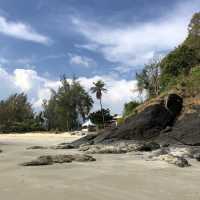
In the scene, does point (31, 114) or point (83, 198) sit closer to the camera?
point (83, 198)

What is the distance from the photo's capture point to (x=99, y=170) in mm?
12602

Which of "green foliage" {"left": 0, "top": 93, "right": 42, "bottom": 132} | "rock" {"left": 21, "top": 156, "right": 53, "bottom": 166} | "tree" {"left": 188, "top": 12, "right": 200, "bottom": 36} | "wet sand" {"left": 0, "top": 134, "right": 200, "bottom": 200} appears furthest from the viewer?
"green foliage" {"left": 0, "top": 93, "right": 42, "bottom": 132}

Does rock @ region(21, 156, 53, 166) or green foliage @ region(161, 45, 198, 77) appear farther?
green foliage @ region(161, 45, 198, 77)

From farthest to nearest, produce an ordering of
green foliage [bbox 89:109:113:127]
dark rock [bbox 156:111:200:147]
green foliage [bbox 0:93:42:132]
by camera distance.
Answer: green foliage [bbox 0:93:42:132], green foliage [bbox 89:109:113:127], dark rock [bbox 156:111:200:147]

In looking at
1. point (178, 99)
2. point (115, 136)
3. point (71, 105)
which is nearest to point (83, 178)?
point (115, 136)

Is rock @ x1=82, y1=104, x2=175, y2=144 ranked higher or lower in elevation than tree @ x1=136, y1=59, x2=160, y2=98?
lower

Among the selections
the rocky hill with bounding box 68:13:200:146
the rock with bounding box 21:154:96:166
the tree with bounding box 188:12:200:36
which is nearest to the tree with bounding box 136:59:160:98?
the tree with bounding box 188:12:200:36

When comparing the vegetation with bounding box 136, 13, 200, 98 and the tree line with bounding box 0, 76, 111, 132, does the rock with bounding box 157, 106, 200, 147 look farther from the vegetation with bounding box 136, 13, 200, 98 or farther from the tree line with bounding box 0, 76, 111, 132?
the tree line with bounding box 0, 76, 111, 132

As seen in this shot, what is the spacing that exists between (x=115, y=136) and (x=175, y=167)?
18.0 m

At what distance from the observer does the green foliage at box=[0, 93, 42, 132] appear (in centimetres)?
7425

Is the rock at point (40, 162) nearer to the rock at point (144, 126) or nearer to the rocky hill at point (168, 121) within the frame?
the rocky hill at point (168, 121)

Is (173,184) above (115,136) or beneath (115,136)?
beneath

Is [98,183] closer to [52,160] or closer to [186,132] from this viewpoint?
[52,160]

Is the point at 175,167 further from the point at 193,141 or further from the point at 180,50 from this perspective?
the point at 180,50
